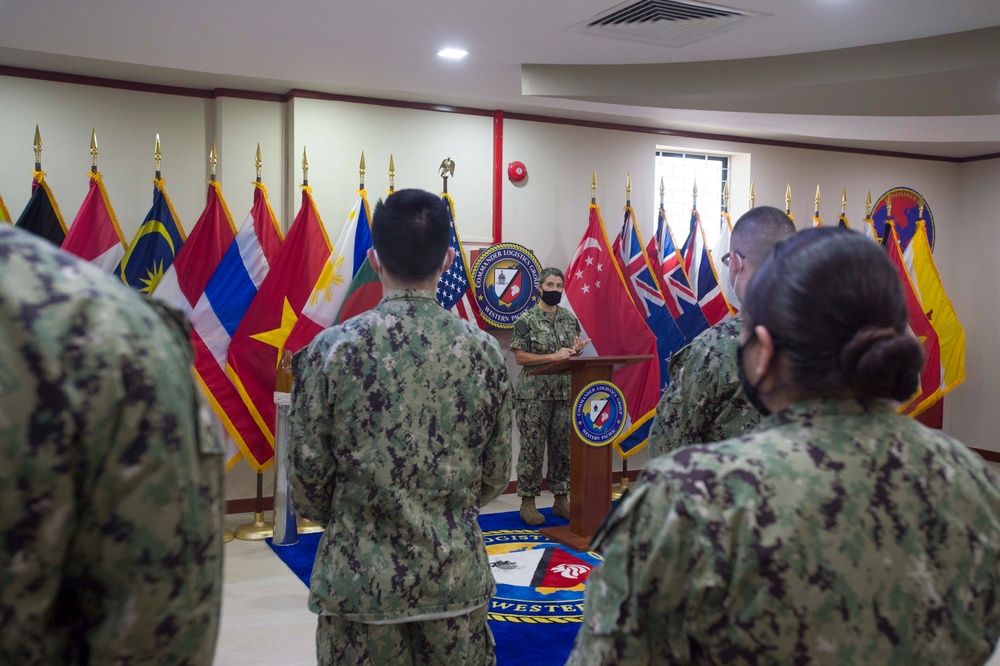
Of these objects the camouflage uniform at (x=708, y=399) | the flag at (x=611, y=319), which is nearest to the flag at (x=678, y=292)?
the flag at (x=611, y=319)

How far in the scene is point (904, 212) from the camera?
25.1 ft

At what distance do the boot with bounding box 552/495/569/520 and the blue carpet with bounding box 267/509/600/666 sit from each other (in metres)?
0.04

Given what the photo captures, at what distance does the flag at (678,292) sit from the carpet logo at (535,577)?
2.06 meters

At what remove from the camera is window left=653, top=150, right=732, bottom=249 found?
22.7 ft

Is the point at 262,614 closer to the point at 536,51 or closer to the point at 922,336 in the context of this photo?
the point at 536,51

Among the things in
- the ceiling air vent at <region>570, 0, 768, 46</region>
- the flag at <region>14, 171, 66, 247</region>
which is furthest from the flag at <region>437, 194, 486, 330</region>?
the flag at <region>14, 171, 66, 247</region>

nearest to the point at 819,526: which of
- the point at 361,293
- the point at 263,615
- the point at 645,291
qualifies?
the point at 263,615

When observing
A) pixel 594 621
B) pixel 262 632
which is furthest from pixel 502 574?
pixel 594 621

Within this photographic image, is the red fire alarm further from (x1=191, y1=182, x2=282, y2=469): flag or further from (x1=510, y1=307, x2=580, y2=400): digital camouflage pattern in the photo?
(x1=191, y1=182, x2=282, y2=469): flag

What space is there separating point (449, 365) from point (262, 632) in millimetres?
2345

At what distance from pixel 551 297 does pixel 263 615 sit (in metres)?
2.72

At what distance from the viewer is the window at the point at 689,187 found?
6.93 m

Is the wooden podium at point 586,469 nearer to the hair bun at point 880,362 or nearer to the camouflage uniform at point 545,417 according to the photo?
the camouflage uniform at point 545,417

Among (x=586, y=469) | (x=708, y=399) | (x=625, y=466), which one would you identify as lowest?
(x=625, y=466)
